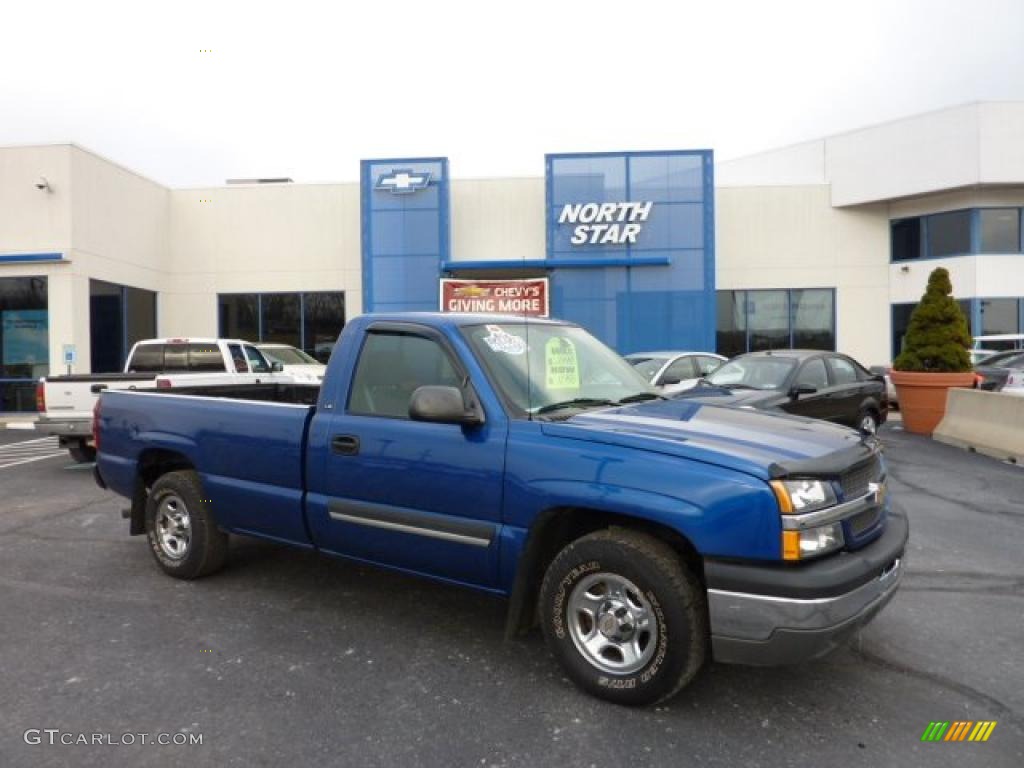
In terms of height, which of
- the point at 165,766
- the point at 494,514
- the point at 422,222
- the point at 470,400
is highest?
the point at 422,222

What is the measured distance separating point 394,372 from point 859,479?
2476mm

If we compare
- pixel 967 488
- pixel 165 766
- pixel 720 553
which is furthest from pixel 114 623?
pixel 967 488

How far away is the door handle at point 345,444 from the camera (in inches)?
154

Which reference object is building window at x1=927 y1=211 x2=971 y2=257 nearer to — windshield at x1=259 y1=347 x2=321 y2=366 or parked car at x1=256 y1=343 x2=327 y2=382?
parked car at x1=256 y1=343 x2=327 y2=382

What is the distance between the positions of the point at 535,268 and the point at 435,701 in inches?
721

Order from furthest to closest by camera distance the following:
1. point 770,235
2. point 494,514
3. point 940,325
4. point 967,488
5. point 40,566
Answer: point 770,235 → point 940,325 → point 967,488 → point 40,566 → point 494,514

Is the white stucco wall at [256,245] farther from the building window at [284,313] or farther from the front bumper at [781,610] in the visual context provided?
the front bumper at [781,610]

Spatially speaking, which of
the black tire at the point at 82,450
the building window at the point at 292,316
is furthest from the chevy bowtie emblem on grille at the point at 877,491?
the building window at the point at 292,316

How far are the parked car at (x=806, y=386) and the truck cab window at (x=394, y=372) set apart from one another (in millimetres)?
5443

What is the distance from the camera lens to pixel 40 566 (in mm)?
5391

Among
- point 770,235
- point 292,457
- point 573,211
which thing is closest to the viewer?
point 292,457

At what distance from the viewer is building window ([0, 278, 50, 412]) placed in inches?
686

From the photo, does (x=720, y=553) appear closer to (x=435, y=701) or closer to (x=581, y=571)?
(x=581, y=571)

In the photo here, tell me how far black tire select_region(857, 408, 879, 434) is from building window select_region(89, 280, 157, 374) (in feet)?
57.6
